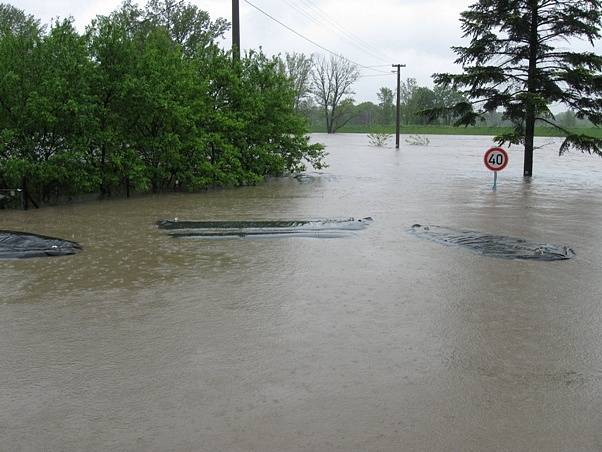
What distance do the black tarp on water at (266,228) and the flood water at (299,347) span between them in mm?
437

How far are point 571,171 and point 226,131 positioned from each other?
1509 centimetres

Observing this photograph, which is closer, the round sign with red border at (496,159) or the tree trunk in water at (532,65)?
the round sign with red border at (496,159)

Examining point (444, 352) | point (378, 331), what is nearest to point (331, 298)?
point (378, 331)

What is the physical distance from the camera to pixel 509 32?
21.2 meters

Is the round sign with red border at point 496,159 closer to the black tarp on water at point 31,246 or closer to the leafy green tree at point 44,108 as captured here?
the leafy green tree at point 44,108

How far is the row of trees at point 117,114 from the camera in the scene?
13.2 m

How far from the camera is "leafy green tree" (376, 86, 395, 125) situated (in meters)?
120

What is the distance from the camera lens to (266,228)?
417 inches

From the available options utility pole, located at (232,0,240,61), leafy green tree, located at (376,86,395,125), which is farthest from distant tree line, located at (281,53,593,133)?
utility pole, located at (232,0,240,61)

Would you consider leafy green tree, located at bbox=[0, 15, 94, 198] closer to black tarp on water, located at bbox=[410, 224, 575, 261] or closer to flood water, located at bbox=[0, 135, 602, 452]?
flood water, located at bbox=[0, 135, 602, 452]

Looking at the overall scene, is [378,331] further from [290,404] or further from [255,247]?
[255,247]

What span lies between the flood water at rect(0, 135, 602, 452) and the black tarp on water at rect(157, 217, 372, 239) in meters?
0.44

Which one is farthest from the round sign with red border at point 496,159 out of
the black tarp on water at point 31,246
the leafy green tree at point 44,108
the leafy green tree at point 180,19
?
the leafy green tree at point 180,19

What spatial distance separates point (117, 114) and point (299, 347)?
11.3 meters
